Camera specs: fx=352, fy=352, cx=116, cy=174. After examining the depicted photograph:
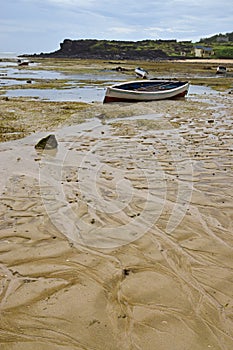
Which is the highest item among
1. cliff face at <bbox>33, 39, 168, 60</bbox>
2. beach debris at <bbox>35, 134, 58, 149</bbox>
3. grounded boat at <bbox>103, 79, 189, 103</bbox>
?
cliff face at <bbox>33, 39, 168, 60</bbox>

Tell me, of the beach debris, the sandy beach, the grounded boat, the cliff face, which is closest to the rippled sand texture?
the sandy beach

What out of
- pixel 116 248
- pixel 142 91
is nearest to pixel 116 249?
pixel 116 248

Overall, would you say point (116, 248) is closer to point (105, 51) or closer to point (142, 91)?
point (142, 91)

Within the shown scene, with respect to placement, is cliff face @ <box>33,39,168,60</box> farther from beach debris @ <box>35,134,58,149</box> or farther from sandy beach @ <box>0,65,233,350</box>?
sandy beach @ <box>0,65,233,350</box>

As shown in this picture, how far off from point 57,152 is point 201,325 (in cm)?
906

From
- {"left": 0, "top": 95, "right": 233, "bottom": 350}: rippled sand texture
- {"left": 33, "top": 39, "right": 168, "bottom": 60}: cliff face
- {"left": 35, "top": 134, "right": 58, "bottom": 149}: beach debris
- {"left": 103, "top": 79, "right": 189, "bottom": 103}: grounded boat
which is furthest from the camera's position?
{"left": 33, "top": 39, "right": 168, "bottom": 60}: cliff face

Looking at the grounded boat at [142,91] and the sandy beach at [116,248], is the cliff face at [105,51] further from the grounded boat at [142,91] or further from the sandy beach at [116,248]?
the sandy beach at [116,248]

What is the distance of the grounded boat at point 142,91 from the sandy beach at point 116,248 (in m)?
11.9

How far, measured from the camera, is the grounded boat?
24.1 meters

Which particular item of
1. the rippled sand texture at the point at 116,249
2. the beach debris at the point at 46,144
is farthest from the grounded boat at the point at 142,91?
the rippled sand texture at the point at 116,249

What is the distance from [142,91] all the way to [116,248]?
71.3 feet

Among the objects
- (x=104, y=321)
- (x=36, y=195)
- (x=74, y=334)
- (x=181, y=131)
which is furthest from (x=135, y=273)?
(x=181, y=131)

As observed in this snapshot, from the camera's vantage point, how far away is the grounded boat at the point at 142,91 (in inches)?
949

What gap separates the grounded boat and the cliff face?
108 m
